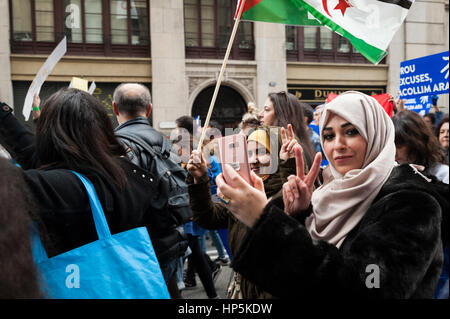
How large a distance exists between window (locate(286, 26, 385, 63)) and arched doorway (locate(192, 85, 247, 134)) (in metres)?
2.65

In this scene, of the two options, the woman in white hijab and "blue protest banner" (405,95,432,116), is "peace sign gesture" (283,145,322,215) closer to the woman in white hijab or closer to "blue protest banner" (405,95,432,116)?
the woman in white hijab

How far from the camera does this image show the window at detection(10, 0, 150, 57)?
12.9 m

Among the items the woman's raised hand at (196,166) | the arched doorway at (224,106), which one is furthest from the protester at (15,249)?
the arched doorway at (224,106)

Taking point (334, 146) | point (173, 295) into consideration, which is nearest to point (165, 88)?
point (173, 295)

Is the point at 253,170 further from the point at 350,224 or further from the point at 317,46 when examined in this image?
the point at 317,46

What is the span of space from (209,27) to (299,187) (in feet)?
44.3

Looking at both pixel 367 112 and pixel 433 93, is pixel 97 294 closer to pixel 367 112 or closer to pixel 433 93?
pixel 367 112

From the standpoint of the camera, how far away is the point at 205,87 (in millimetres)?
A: 14406

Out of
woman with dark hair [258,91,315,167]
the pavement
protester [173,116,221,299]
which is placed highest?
Result: woman with dark hair [258,91,315,167]

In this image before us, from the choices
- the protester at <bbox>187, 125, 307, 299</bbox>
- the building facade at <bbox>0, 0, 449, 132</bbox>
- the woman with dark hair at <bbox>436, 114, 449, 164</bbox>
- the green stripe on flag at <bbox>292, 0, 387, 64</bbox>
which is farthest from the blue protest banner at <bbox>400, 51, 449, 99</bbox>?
the building facade at <bbox>0, 0, 449, 132</bbox>

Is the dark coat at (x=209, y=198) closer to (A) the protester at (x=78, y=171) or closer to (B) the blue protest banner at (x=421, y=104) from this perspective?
(A) the protester at (x=78, y=171)

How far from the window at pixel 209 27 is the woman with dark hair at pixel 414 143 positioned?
11.4m

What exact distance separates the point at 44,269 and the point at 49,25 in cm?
1362

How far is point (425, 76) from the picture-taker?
7566mm
